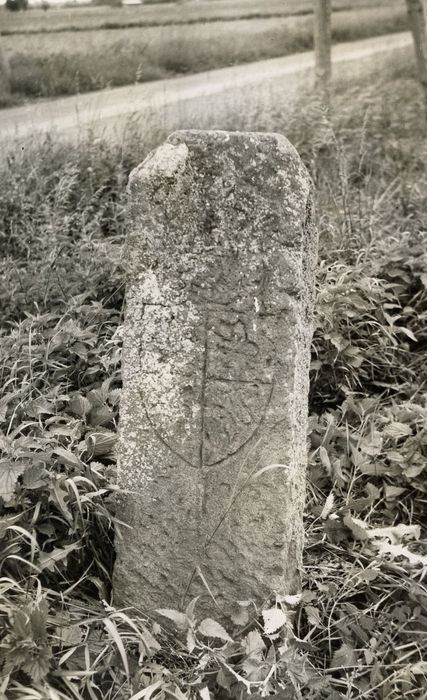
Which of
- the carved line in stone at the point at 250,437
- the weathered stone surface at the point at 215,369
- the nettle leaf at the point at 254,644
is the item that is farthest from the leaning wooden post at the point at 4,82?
the nettle leaf at the point at 254,644

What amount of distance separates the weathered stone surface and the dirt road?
2.86 m

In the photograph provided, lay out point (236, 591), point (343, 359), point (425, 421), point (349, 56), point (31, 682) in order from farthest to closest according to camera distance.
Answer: point (349, 56)
point (343, 359)
point (425, 421)
point (236, 591)
point (31, 682)

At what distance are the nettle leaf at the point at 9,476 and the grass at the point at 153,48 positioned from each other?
335cm

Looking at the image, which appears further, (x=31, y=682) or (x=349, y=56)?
(x=349, y=56)

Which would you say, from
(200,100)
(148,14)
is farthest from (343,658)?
(148,14)

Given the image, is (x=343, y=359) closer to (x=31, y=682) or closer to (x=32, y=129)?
(x=31, y=682)

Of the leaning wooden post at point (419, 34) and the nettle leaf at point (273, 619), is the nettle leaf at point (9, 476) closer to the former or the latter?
the nettle leaf at point (273, 619)

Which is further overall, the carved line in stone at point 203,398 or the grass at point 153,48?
the grass at point 153,48

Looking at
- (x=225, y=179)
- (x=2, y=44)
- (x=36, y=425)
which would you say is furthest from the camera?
(x=2, y=44)

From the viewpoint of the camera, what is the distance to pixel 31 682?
165 centimetres

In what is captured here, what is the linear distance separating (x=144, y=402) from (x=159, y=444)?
0.12 meters

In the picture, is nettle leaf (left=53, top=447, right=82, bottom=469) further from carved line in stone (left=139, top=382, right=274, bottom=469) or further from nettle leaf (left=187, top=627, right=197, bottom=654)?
nettle leaf (left=187, top=627, right=197, bottom=654)

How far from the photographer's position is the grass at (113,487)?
5.77ft

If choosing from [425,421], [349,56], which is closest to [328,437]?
[425,421]
